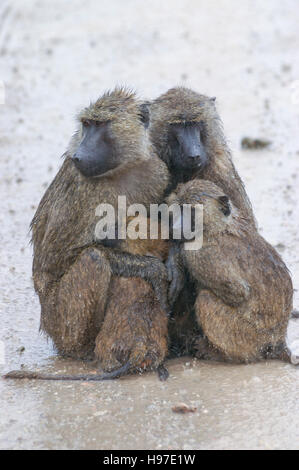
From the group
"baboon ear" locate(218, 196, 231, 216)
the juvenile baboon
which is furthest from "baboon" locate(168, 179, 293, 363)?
the juvenile baboon

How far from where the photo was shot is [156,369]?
4797mm

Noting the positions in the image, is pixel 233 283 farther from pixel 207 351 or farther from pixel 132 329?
pixel 132 329

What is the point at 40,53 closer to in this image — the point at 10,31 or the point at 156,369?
the point at 10,31

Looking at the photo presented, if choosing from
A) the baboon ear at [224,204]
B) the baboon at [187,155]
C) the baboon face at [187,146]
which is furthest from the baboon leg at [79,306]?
the baboon face at [187,146]

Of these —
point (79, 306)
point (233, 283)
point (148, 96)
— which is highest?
point (148, 96)

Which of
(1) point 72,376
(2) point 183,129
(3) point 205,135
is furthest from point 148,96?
(1) point 72,376

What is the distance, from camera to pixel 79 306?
4.78 meters

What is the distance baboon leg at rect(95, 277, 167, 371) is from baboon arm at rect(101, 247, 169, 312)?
0.13 feet

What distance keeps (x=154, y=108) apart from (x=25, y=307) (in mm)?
1648

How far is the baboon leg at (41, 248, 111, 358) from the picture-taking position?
4703 millimetres

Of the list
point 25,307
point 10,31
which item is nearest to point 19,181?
point 25,307

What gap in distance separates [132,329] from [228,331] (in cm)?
53

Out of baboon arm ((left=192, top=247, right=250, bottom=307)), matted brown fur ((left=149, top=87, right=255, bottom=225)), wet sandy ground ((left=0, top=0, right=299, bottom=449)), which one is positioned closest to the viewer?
wet sandy ground ((left=0, top=0, right=299, bottom=449))

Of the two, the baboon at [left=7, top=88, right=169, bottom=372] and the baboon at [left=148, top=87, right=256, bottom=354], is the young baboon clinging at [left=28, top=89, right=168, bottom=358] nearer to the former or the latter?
the baboon at [left=7, top=88, right=169, bottom=372]
